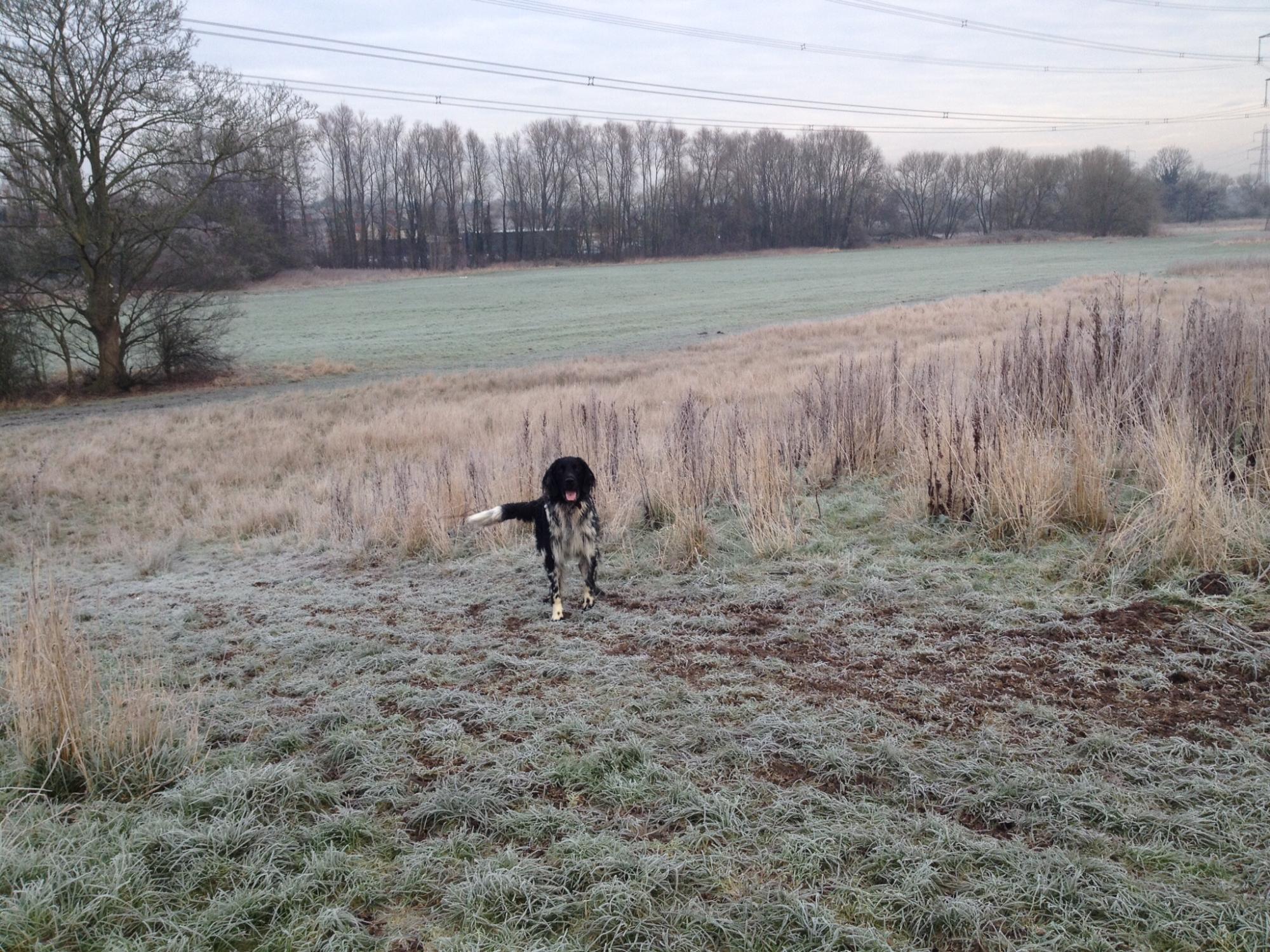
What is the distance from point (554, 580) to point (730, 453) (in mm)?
2702

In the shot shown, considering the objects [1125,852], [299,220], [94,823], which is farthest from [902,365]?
[299,220]

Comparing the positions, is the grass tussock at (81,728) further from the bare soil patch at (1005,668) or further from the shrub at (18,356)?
the shrub at (18,356)

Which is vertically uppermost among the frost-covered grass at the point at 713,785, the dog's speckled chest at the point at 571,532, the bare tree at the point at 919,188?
the bare tree at the point at 919,188

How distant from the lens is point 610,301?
153 ft

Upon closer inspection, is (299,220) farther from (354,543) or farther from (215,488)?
(354,543)

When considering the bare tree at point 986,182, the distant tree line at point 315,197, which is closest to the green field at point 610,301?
the distant tree line at point 315,197

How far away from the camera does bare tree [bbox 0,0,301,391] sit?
20328mm

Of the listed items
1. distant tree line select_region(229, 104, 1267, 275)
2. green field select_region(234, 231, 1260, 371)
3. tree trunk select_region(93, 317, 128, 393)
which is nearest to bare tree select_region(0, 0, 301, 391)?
tree trunk select_region(93, 317, 128, 393)

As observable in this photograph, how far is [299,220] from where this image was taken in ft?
284

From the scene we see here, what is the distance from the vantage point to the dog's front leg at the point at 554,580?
5148 millimetres

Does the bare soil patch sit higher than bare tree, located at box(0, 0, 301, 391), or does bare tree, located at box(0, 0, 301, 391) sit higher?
bare tree, located at box(0, 0, 301, 391)

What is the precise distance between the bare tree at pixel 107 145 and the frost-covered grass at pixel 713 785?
20.9m

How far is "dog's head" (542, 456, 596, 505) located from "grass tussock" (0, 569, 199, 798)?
90.5 inches

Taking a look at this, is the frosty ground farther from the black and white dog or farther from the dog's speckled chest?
the dog's speckled chest
